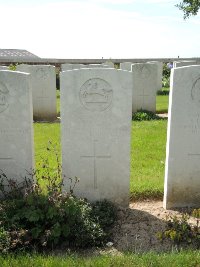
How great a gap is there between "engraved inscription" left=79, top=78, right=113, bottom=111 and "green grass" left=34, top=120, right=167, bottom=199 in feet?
5.26

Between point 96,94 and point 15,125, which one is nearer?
point 96,94

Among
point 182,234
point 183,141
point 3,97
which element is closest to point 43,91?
point 3,97

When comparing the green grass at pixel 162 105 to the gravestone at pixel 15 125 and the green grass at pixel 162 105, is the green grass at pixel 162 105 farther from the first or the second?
the gravestone at pixel 15 125

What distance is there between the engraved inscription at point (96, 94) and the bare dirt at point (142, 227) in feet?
4.98

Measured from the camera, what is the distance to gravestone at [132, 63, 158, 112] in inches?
475

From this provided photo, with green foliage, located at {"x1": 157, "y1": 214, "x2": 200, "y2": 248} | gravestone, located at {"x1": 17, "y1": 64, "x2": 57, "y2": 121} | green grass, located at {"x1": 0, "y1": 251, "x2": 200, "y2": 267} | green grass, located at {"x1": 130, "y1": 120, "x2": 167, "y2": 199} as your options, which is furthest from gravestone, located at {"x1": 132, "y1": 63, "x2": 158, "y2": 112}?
green grass, located at {"x1": 0, "y1": 251, "x2": 200, "y2": 267}

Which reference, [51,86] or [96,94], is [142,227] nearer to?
[96,94]

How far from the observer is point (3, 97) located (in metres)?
4.83

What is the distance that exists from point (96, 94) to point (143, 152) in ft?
10.3

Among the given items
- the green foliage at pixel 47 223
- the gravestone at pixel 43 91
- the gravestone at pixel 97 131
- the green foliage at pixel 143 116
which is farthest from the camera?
the gravestone at pixel 43 91

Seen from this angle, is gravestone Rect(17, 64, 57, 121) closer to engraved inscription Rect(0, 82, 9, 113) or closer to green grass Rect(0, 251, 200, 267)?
engraved inscription Rect(0, 82, 9, 113)

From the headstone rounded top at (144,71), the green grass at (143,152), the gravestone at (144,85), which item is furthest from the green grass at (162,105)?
the green grass at (143,152)

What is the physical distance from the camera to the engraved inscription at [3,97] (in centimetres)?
482

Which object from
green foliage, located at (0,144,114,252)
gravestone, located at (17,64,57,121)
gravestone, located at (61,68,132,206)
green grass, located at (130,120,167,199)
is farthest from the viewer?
gravestone, located at (17,64,57,121)
